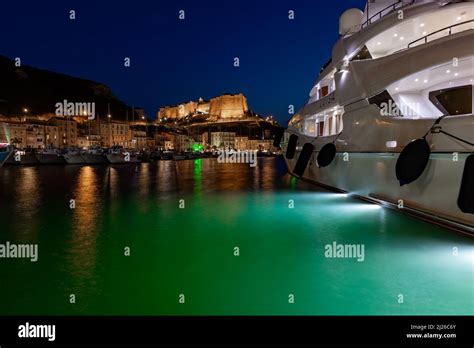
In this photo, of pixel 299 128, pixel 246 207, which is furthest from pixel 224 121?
pixel 246 207

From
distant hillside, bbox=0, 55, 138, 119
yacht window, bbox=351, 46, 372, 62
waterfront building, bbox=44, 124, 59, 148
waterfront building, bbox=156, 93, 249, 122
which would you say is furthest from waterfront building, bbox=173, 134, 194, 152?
yacht window, bbox=351, 46, 372, 62

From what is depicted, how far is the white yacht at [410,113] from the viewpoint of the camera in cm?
705

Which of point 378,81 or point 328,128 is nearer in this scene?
point 378,81

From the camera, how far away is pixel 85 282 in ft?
14.5

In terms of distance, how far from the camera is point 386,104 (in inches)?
380

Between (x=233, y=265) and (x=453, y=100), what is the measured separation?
7.31 m

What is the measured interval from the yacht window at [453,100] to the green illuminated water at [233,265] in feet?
9.67

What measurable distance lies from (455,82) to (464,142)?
2937mm

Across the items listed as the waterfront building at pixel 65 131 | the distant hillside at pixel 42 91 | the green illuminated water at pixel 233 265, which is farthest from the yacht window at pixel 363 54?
the distant hillside at pixel 42 91
